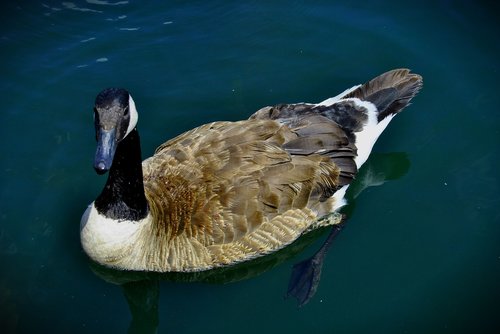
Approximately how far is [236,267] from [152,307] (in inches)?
37.3

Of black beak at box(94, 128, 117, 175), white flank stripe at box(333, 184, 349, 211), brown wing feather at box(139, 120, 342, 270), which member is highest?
black beak at box(94, 128, 117, 175)

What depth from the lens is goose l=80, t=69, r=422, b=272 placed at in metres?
6.29

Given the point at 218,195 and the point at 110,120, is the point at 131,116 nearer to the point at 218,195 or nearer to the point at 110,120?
the point at 110,120

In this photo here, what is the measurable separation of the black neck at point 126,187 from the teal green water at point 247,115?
859 mm

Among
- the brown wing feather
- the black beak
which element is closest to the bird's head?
the black beak

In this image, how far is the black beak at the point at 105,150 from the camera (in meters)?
5.12

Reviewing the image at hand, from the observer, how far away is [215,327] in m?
6.32

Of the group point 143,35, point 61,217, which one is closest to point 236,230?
point 61,217

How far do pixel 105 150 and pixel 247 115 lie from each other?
313 cm

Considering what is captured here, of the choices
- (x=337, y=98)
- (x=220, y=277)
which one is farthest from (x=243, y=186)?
(x=337, y=98)

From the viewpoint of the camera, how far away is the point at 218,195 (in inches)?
251

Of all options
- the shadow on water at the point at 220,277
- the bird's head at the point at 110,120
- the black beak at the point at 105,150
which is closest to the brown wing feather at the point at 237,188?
the shadow on water at the point at 220,277

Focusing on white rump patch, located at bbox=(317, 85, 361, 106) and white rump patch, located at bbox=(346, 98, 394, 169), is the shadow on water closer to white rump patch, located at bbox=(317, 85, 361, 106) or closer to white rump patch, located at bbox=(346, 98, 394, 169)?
white rump patch, located at bbox=(346, 98, 394, 169)

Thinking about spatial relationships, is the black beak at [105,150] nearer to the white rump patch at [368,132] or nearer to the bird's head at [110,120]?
the bird's head at [110,120]
